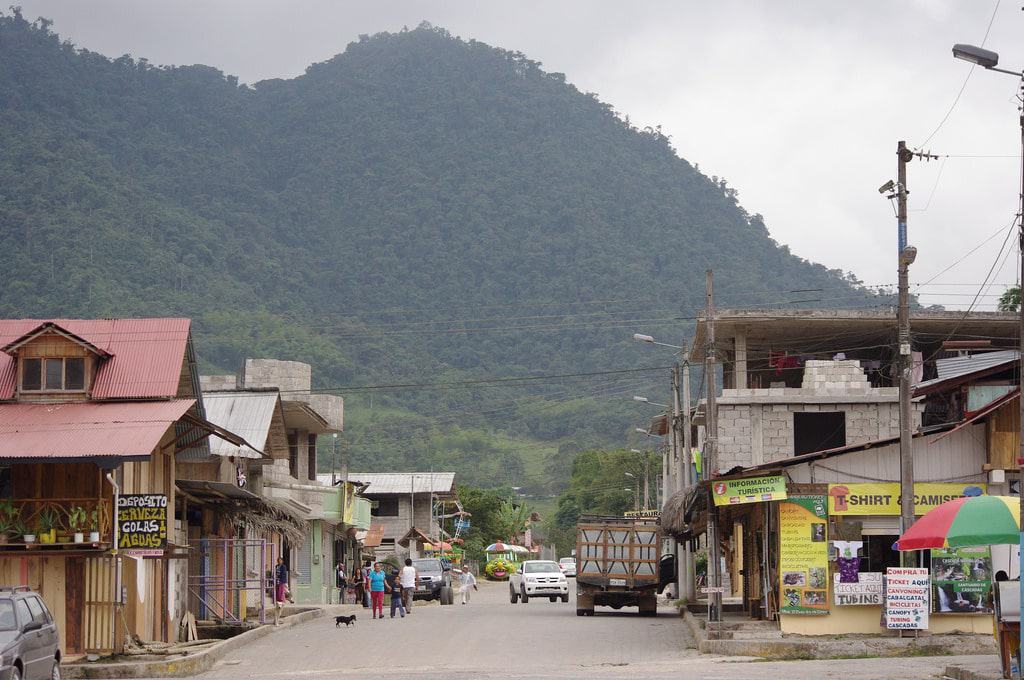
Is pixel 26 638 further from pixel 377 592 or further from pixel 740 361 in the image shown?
pixel 740 361

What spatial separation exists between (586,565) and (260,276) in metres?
136

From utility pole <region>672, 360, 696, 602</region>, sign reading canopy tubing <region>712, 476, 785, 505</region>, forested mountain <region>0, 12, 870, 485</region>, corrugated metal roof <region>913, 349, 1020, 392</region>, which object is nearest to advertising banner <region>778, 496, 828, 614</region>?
sign reading canopy tubing <region>712, 476, 785, 505</region>

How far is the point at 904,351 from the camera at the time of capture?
1022 inches

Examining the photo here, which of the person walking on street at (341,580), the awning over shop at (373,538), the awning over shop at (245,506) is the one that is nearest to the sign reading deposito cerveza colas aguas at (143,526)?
the awning over shop at (245,506)

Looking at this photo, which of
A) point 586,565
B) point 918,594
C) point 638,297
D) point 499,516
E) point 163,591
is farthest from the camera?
point 638,297

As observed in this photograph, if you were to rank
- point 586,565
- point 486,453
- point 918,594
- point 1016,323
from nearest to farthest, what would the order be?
1. point 918,594
2. point 586,565
3. point 1016,323
4. point 486,453

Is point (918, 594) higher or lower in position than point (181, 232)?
lower

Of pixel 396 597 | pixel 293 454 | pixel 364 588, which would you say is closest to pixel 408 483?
pixel 293 454

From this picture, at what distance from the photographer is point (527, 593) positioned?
51.6 meters

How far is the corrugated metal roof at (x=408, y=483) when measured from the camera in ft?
283

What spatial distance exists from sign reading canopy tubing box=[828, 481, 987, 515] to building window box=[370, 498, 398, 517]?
2484 inches

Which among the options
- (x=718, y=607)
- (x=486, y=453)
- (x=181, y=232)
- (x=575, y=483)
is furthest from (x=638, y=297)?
(x=718, y=607)

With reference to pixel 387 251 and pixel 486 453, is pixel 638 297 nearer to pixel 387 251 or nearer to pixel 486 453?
pixel 486 453

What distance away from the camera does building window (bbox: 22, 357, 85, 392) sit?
2731cm
